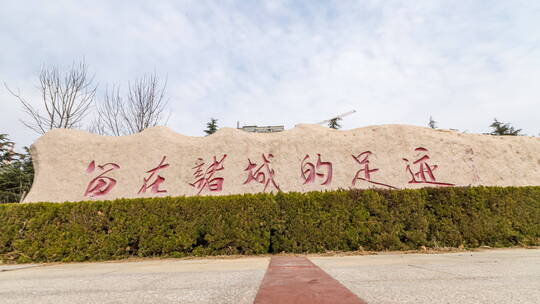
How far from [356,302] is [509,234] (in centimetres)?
548

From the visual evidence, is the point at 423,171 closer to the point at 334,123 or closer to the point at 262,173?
the point at 262,173

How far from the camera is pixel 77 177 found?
7.59 metres

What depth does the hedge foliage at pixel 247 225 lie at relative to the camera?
503 cm

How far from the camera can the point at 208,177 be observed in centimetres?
763

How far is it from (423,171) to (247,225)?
18.5 ft

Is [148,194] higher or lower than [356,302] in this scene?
higher

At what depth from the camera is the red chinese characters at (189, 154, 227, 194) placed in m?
7.51

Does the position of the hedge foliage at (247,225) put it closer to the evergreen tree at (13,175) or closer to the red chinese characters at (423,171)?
the red chinese characters at (423,171)

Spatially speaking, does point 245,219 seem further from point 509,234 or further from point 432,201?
point 509,234

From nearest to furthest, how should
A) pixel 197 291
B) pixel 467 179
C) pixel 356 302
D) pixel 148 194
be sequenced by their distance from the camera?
pixel 356 302 → pixel 197 291 → pixel 148 194 → pixel 467 179

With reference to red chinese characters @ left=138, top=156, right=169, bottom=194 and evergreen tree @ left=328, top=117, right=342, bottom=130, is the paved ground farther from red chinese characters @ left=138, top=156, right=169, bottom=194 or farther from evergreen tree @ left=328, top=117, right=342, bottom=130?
evergreen tree @ left=328, top=117, right=342, bottom=130

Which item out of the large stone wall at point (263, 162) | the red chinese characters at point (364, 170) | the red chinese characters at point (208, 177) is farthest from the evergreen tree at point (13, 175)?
the red chinese characters at point (364, 170)

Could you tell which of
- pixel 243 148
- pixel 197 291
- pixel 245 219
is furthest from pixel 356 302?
pixel 243 148

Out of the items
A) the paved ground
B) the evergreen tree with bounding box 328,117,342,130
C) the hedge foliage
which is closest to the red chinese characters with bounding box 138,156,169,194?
the hedge foliage
